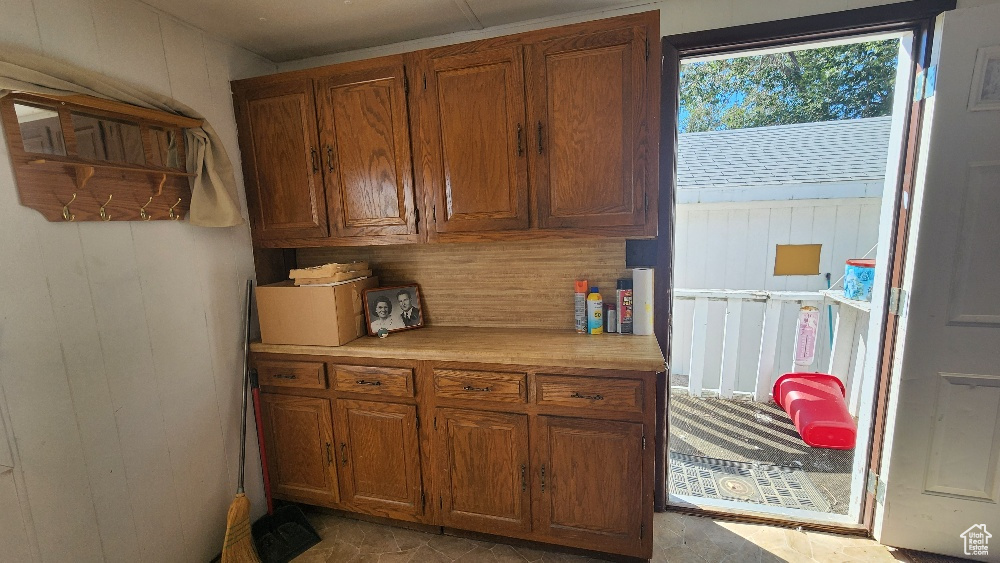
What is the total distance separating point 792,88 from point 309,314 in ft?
16.5

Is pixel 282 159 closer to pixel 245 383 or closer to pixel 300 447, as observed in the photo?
pixel 245 383

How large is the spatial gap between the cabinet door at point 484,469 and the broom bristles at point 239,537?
0.88 m

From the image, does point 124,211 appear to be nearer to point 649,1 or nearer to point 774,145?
point 649,1

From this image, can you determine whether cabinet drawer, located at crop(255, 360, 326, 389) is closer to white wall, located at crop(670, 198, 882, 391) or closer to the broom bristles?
the broom bristles

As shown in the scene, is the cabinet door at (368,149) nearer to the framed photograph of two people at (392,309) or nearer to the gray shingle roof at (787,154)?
the framed photograph of two people at (392,309)

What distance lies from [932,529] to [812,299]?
175 cm

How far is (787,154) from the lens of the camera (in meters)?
4.02

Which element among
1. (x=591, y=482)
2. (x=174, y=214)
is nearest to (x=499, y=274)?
(x=591, y=482)

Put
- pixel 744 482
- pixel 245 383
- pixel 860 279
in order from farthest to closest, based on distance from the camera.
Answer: pixel 860 279 < pixel 744 482 < pixel 245 383

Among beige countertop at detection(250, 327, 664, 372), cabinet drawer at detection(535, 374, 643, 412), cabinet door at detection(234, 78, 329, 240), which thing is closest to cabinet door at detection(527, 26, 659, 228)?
beige countertop at detection(250, 327, 664, 372)

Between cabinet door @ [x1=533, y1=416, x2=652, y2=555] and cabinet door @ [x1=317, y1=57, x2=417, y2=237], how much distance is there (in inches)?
46.1

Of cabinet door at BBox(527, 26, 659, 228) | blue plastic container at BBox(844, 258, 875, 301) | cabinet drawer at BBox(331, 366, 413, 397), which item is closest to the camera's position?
cabinet door at BBox(527, 26, 659, 228)

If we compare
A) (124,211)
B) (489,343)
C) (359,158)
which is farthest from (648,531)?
(124,211)

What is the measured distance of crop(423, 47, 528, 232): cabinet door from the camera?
1704 mm
